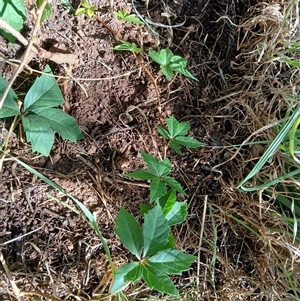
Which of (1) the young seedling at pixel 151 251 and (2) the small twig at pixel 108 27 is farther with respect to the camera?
(2) the small twig at pixel 108 27

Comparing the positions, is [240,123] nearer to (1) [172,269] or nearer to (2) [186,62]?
(2) [186,62]

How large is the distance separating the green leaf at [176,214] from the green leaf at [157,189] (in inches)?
2.0

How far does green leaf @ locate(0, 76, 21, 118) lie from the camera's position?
98 centimetres

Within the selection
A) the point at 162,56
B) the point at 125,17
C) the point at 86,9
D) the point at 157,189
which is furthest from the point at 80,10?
the point at 157,189

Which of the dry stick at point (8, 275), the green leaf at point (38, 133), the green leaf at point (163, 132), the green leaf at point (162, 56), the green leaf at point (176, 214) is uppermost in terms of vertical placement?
the green leaf at point (162, 56)

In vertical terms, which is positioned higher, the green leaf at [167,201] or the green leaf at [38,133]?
the green leaf at [38,133]

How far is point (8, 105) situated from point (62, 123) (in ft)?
0.44

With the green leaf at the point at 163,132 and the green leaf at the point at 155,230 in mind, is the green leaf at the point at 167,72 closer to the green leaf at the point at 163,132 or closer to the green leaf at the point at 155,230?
the green leaf at the point at 163,132

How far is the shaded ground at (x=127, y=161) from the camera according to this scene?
105 cm

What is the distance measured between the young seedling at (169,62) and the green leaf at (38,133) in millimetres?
326

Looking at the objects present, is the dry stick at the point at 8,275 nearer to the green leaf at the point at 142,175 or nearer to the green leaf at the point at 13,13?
the green leaf at the point at 142,175

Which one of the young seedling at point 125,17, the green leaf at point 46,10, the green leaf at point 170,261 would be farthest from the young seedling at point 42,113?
the green leaf at point 170,261

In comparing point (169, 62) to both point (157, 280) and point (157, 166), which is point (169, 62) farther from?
point (157, 280)

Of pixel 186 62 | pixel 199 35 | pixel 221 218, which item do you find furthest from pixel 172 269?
pixel 199 35
